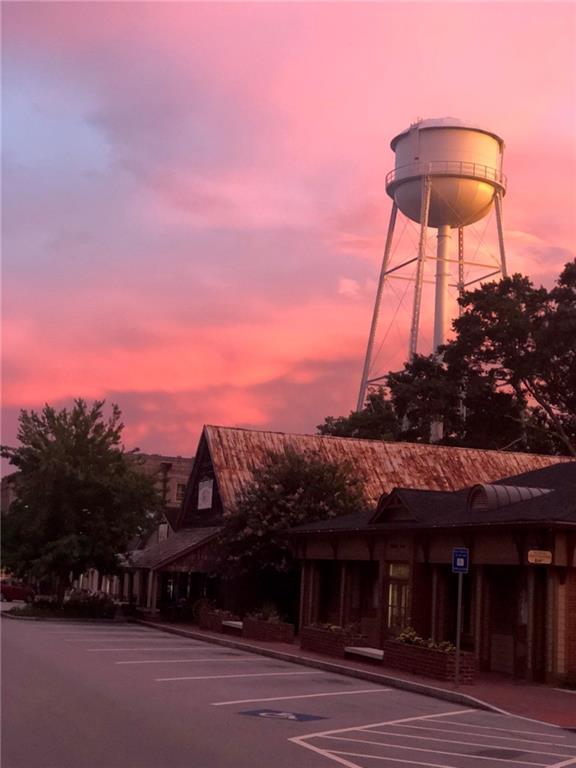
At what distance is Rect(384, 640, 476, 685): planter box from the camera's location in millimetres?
21797

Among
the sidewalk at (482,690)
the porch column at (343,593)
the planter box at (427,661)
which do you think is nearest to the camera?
the sidewalk at (482,690)

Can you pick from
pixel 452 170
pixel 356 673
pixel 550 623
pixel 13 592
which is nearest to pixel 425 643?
pixel 356 673

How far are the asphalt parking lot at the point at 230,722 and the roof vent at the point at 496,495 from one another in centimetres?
606

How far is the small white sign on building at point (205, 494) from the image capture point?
1772 inches

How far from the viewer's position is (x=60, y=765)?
1052 cm

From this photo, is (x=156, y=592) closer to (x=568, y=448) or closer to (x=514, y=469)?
(x=514, y=469)

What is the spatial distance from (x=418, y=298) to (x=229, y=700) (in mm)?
44351

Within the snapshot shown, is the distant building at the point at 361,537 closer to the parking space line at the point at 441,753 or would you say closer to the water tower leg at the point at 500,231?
the parking space line at the point at 441,753

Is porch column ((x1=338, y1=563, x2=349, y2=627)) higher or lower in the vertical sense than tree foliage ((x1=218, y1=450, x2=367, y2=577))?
lower

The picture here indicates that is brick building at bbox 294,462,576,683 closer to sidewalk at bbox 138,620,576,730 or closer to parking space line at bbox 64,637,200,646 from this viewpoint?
sidewalk at bbox 138,620,576,730

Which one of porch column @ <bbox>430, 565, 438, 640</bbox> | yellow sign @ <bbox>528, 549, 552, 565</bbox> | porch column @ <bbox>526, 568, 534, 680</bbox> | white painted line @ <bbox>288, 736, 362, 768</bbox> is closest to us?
white painted line @ <bbox>288, 736, 362, 768</bbox>

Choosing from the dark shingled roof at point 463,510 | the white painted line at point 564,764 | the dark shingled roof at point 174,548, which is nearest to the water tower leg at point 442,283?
the dark shingled roof at point 174,548

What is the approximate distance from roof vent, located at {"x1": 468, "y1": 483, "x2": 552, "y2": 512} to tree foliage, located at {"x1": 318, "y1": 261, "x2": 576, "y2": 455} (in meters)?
34.3

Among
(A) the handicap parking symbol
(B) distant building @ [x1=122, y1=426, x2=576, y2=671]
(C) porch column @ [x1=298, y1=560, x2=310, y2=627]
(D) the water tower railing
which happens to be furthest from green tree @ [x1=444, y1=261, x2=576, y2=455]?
(A) the handicap parking symbol
